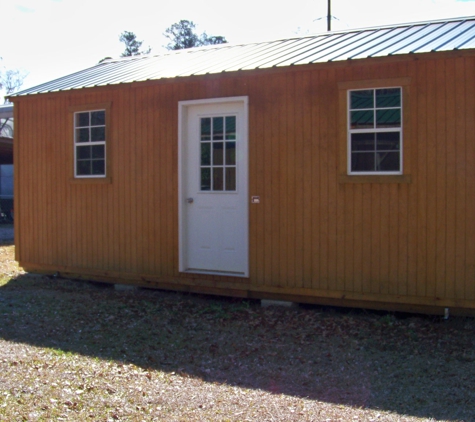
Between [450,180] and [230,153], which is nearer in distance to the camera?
[450,180]

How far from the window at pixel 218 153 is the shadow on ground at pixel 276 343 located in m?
1.63

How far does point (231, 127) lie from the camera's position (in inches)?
319

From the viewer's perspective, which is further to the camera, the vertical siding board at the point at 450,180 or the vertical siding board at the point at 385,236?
the vertical siding board at the point at 385,236

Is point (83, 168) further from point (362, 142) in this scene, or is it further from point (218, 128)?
point (362, 142)

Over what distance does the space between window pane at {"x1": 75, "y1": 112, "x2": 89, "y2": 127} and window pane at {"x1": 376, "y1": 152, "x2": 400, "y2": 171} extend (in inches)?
186

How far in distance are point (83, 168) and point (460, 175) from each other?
18.6 feet

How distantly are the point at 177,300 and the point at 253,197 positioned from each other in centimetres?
183

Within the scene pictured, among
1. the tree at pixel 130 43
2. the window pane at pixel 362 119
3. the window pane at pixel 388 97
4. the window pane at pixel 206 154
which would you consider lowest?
the window pane at pixel 206 154

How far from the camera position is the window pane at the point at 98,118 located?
9171mm

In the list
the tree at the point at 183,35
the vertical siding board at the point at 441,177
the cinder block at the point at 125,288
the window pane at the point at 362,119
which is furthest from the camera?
the tree at the point at 183,35

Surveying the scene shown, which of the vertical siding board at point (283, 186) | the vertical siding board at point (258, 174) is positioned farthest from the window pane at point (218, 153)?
the vertical siding board at point (283, 186)

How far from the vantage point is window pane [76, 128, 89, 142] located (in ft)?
30.8

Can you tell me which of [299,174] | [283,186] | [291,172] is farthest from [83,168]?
[299,174]

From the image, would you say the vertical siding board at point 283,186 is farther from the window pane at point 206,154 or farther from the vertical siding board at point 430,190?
the vertical siding board at point 430,190
